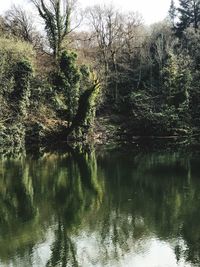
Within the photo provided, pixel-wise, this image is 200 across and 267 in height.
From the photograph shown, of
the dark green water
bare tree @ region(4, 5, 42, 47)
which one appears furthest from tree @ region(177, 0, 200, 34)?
the dark green water

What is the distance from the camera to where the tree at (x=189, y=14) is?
71.4 metres

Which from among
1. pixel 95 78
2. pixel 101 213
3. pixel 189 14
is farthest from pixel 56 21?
pixel 101 213

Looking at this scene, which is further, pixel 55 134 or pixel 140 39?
pixel 140 39

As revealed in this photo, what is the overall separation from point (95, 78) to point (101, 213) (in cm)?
3525

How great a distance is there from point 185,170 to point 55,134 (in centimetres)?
2317

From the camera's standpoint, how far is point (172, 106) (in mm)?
53406

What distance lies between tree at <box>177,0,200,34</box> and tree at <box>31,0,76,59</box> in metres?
19.9

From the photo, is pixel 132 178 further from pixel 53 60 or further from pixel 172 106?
pixel 53 60

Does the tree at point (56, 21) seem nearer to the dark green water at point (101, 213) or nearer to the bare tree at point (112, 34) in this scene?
the bare tree at point (112, 34)

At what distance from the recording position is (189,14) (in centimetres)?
7288

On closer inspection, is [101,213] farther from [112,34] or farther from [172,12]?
A: [172,12]

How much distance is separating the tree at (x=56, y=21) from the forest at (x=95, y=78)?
0.41 feet

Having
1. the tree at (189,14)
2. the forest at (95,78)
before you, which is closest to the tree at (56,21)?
the forest at (95,78)

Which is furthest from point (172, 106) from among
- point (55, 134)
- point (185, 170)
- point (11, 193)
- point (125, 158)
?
point (11, 193)
